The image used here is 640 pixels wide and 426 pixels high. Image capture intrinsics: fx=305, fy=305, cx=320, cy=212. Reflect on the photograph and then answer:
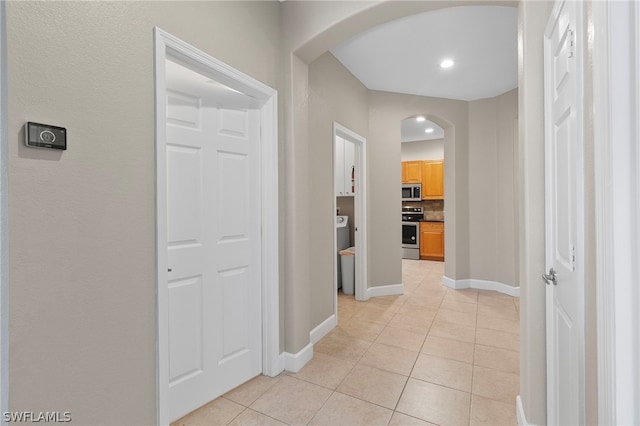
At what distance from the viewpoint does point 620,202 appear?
689mm

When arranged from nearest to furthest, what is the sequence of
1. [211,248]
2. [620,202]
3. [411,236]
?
[620,202] → [211,248] → [411,236]

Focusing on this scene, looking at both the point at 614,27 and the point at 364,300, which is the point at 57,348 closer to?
the point at 614,27

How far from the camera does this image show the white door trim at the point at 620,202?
0.67 m

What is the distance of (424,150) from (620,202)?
23.7 ft

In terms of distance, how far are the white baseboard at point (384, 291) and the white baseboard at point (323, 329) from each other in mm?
975

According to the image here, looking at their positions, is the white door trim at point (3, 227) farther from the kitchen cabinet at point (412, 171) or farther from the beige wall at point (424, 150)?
the beige wall at point (424, 150)

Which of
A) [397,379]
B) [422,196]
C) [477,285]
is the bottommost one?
[397,379]

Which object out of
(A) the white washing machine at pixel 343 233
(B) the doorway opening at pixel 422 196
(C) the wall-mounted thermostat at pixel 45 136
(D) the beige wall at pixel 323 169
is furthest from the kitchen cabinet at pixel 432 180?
(C) the wall-mounted thermostat at pixel 45 136

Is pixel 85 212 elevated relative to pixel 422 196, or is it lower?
lower

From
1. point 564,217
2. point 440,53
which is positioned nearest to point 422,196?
point 440,53

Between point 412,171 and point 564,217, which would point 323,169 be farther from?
point 412,171

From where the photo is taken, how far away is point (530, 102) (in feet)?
5.04

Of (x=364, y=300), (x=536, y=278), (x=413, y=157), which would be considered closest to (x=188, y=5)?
(x=536, y=278)

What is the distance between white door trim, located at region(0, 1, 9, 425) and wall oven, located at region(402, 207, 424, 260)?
269 inches
